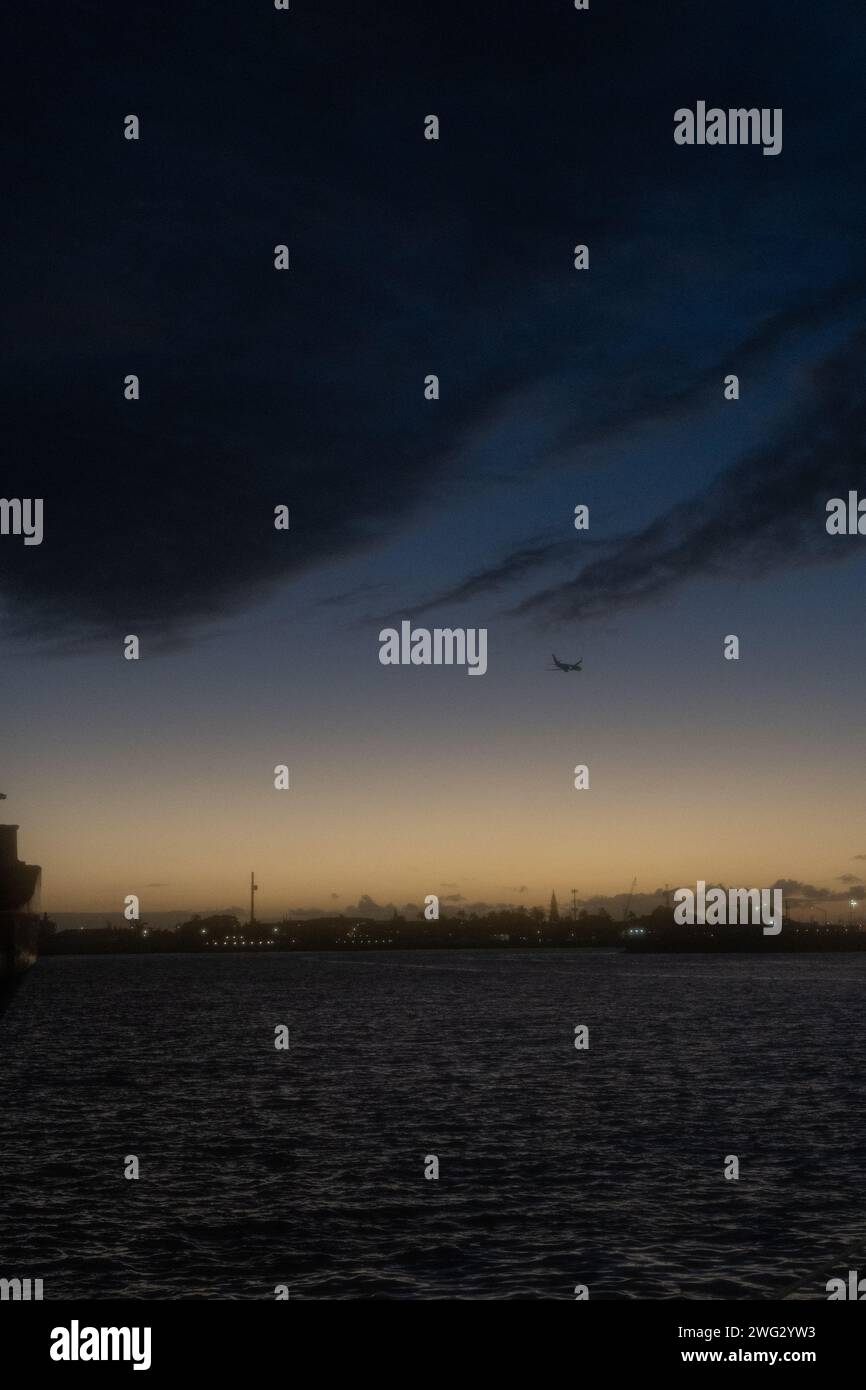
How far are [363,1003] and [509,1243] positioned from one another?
504 feet

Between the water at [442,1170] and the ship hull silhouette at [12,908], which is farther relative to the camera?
the water at [442,1170]

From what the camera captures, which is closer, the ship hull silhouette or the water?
the ship hull silhouette

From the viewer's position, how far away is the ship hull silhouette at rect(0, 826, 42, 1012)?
1608 cm

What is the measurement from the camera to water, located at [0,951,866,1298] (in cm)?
3784

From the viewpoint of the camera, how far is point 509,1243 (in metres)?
40.8

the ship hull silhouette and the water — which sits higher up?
the ship hull silhouette

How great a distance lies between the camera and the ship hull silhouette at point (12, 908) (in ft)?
52.7

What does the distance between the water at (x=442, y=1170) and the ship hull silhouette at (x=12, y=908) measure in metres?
15.4

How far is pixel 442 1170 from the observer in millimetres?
53656

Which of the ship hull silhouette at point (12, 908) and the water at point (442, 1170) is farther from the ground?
the ship hull silhouette at point (12, 908)

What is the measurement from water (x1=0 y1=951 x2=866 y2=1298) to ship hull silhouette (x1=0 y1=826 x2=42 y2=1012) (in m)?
15.4
